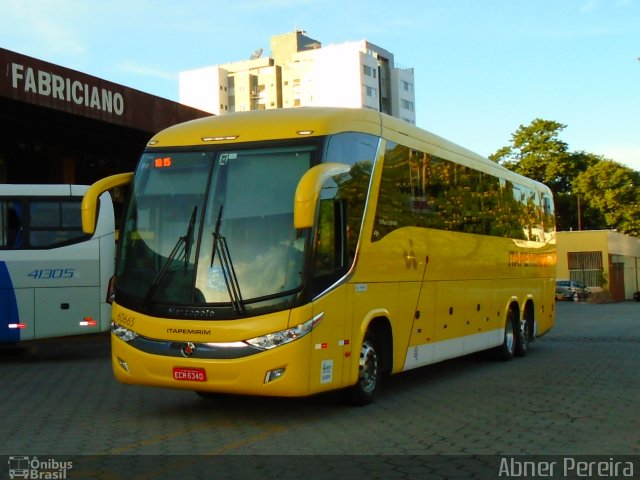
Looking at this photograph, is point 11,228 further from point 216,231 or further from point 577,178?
point 577,178

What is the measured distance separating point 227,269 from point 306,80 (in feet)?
398

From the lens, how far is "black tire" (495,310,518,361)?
626 inches

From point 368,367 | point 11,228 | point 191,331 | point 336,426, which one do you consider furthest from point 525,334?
point 11,228

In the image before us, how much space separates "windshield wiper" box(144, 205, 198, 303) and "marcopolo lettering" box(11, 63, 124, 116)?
12.5 m

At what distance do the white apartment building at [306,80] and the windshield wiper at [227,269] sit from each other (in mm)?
108218

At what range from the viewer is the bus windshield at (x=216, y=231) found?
8867 mm

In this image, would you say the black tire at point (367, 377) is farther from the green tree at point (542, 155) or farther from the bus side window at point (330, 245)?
the green tree at point (542, 155)

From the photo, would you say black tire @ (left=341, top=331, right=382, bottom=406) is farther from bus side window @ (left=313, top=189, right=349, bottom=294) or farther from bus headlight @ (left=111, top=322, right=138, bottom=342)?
bus headlight @ (left=111, top=322, right=138, bottom=342)

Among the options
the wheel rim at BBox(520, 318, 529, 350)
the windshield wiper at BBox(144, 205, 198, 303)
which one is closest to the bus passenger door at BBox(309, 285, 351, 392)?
the windshield wiper at BBox(144, 205, 198, 303)

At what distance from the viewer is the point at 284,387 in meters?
8.73
